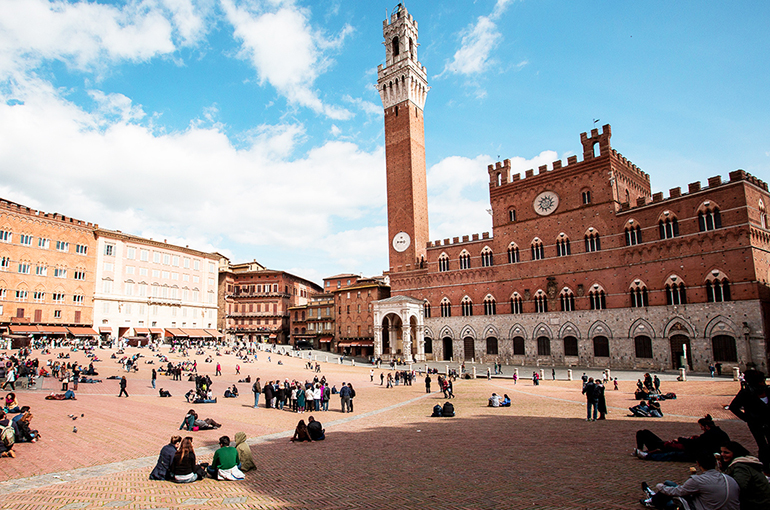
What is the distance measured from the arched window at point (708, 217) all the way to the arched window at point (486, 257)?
2037 cm

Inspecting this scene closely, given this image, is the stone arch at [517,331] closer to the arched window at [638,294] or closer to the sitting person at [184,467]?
the arched window at [638,294]

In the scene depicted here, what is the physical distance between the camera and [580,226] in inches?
1736

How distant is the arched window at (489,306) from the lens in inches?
1951

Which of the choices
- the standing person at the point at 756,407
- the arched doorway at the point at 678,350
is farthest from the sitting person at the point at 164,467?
the arched doorway at the point at 678,350

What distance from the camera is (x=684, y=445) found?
9.60 m

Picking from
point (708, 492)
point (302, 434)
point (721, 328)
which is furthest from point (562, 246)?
point (708, 492)

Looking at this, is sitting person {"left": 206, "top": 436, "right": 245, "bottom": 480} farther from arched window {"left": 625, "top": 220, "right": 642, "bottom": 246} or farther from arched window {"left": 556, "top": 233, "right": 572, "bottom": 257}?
arched window {"left": 556, "top": 233, "right": 572, "bottom": 257}

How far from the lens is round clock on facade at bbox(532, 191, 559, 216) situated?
46562 millimetres

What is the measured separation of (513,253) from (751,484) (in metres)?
43.7

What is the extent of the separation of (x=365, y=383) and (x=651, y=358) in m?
24.9

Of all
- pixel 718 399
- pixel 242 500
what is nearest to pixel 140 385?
pixel 242 500

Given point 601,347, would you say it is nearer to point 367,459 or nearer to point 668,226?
point 668,226

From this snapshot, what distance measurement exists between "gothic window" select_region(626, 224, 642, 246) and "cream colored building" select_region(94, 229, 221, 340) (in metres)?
59.1

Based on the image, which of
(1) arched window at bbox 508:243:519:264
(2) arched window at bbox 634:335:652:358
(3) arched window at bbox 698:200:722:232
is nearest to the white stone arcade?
(1) arched window at bbox 508:243:519:264
